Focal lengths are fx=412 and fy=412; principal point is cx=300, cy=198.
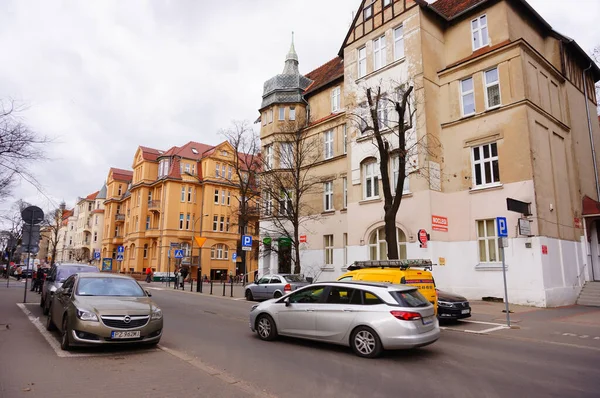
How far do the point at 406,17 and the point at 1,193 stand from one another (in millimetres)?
23590

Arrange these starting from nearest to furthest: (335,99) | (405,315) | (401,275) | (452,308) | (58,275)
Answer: (405,315)
(401,275)
(452,308)
(58,275)
(335,99)

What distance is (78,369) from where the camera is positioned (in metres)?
6.66

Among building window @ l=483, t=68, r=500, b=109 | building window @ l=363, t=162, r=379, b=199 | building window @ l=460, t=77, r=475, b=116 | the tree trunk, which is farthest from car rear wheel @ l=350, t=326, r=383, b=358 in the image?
building window @ l=460, t=77, r=475, b=116

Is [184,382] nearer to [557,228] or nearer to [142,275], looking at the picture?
[557,228]

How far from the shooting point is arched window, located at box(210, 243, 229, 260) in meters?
53.4

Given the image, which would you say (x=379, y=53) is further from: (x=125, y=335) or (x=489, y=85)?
(x=125, y=335)

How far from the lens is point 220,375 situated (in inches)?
255

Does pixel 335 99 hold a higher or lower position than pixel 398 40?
lower

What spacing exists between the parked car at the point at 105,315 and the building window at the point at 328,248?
19762 millimetres

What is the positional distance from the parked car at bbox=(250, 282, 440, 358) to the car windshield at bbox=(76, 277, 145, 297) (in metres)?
3.15

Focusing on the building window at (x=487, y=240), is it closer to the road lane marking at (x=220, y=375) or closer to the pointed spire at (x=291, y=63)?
the road lane marking at (x=220, y=375)

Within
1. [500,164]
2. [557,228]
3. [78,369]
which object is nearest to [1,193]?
[78,369]

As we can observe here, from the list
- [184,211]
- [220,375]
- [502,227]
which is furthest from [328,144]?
[184,211]

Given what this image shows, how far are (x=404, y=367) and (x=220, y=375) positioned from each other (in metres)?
3.20
